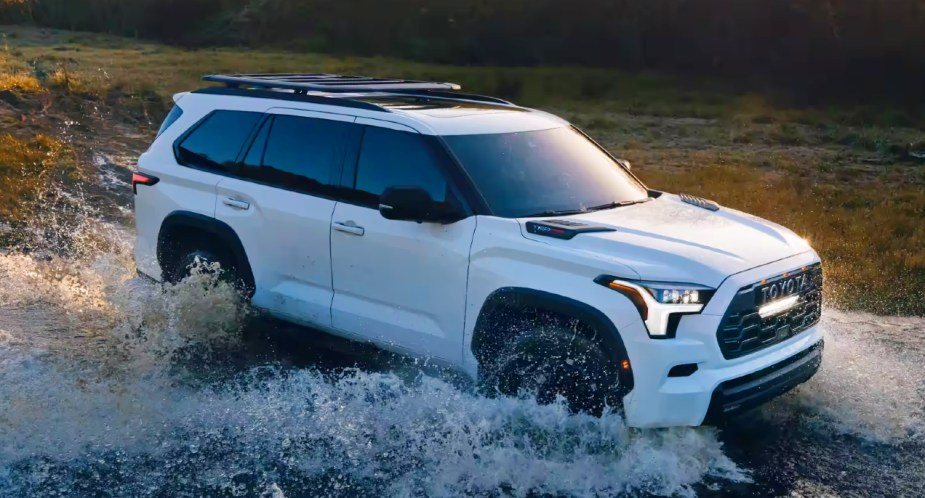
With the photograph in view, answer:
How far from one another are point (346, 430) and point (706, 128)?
18399 mm

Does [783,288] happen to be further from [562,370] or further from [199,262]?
[199,262]

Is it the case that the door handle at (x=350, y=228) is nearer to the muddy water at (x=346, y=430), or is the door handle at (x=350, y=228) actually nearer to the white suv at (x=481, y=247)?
the white suv at (x=481, y=247)

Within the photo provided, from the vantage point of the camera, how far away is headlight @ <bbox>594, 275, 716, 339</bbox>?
14.8ft

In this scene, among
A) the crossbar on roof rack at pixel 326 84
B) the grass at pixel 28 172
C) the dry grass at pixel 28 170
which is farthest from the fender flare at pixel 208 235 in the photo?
the dry grass at pixel 28 170

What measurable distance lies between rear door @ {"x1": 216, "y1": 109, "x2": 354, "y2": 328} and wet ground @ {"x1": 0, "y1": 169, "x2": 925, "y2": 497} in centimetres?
40

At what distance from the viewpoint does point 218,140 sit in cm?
655

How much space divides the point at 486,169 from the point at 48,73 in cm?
1844

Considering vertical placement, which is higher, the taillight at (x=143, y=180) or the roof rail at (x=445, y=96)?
the roof rail at (x=445, y=96)

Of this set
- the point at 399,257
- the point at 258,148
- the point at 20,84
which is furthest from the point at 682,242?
the point at 20,84

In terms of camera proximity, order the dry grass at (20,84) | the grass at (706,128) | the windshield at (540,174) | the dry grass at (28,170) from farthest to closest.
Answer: the dry grass at (20,84) < the dry grass at (28,170) < the grass at (706,128) < the windshield at (540,174)

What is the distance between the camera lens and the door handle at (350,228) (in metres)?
5.52

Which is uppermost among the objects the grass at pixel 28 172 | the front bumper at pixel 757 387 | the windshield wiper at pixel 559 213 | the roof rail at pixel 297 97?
the roof rail at pixel 297 97

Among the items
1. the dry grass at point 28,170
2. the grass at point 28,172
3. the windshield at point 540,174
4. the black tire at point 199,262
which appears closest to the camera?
the windshield at point 540,174

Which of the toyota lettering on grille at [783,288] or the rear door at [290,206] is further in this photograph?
the rear door at [290,206]
